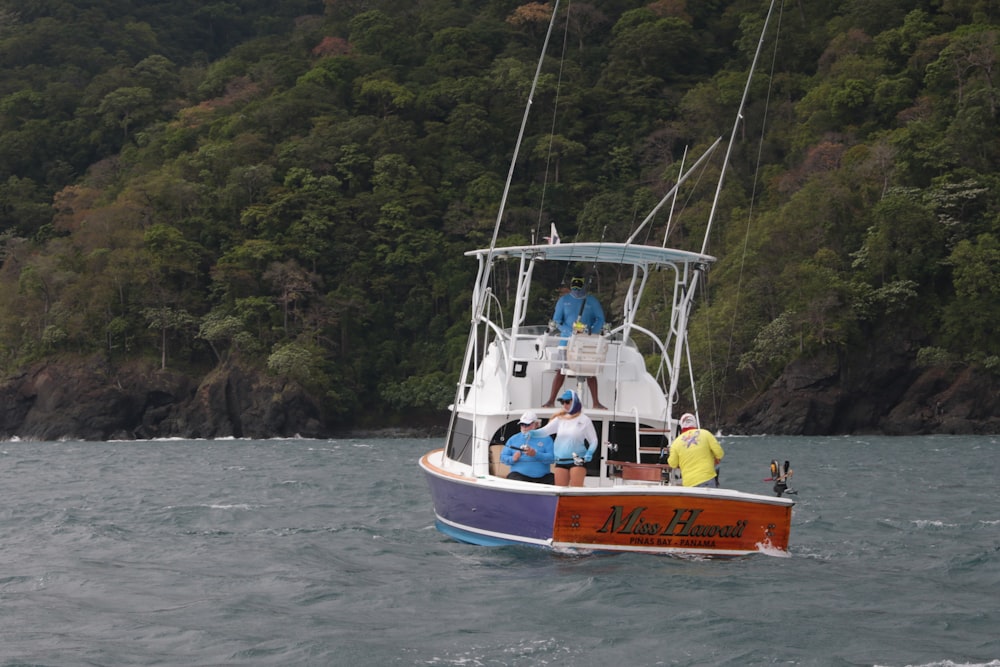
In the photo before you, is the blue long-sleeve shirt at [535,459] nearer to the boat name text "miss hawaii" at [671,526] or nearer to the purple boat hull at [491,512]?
the purple boat hull at [491,512]

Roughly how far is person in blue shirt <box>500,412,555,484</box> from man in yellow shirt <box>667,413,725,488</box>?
1549 mm

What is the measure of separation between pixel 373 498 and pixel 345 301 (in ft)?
157

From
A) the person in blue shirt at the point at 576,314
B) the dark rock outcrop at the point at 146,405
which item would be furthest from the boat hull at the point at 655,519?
the dark rock outcrop at the point at 146,405

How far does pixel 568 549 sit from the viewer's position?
47.1ft

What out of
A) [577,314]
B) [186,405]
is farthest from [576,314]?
[186,405]

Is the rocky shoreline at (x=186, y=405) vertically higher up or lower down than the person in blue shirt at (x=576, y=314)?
lower down

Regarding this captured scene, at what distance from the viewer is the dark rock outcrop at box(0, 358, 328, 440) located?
64688 millimetres

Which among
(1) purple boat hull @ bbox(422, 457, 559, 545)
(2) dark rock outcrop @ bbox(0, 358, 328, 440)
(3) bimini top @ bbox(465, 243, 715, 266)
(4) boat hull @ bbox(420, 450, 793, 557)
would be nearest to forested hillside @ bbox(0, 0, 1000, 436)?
(2) dark rock outcrop @ bbox(0, 358, 328, 440)

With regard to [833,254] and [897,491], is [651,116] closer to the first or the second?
[833,254]

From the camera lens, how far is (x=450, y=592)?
511 inches

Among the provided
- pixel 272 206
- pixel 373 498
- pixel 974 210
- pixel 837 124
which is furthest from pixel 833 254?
pixel 373 498

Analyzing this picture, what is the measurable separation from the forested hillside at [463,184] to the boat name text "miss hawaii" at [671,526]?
41150 millimetres

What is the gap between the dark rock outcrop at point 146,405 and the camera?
212 ft

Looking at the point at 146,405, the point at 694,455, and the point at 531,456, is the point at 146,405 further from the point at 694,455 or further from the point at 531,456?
the point at 694,455
